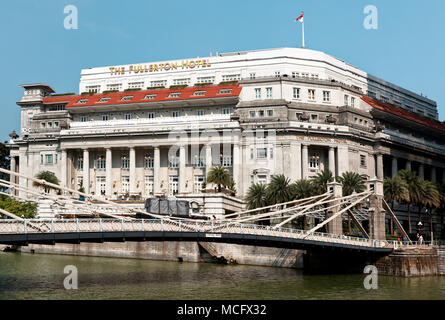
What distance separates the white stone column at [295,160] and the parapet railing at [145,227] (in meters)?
34.5

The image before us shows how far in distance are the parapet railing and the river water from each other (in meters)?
3.83

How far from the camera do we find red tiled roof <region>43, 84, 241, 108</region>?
102 metres

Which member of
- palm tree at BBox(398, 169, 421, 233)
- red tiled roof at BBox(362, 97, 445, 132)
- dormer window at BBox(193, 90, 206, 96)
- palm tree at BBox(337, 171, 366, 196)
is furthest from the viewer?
red tiled roof at BBox(362, 97, 445, 132)

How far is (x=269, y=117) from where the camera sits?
9838cm

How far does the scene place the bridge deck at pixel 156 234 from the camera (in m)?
44.2

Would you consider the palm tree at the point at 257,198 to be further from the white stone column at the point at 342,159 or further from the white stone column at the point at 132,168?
the white stone column at the point at 132,168

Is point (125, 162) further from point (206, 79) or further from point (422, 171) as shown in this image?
point (422, 171)

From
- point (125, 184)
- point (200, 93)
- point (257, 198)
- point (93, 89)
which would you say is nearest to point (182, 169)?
point (125, 184)

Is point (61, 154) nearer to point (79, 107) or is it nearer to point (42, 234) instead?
point (79, 107)

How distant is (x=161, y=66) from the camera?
113m

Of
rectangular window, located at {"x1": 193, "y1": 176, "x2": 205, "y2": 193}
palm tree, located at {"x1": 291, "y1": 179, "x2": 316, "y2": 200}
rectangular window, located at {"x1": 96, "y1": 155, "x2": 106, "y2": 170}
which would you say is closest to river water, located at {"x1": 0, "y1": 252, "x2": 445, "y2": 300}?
palm tree, located at {"x1": 291, "y1": 179, "x2": 316, "y2": 200}

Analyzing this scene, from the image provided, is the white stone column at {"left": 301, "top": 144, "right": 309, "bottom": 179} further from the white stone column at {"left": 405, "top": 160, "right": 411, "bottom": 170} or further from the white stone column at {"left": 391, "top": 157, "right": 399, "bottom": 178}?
the white stone column at {"left": 405, "top": 160, "right": 411, "bottom": 170}

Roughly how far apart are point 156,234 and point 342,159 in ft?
182

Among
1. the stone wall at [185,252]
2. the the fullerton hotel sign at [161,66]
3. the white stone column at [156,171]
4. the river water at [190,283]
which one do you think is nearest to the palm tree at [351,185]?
the stone wall at [185,252]
